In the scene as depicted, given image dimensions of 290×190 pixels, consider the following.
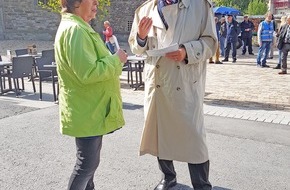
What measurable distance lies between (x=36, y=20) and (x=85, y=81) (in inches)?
863

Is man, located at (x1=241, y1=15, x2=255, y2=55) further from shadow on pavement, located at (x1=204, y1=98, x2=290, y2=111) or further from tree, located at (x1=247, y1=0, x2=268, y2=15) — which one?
tree, located at (x1=247, y1=0, x2=268, y2=15)

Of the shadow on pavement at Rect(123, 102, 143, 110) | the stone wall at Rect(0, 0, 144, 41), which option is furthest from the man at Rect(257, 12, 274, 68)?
the stone wall at Rect(0, 0, 144, 41)

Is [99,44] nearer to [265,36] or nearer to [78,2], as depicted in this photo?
[78,2]

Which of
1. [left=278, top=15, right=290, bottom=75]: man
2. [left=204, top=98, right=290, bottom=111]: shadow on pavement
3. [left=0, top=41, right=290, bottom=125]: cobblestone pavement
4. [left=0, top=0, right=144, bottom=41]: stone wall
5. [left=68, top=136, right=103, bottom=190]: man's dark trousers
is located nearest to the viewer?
[left=68, top=136, right=103, bottom=190]: man's dark trousers

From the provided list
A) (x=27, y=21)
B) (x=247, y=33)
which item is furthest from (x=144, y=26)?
(x=27, y=21)

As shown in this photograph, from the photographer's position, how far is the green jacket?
2232 mm

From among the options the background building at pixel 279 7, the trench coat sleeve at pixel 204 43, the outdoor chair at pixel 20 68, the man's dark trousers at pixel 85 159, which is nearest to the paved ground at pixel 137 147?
the outdoor chair at pixel 20 68

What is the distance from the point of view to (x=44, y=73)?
25.7 feet

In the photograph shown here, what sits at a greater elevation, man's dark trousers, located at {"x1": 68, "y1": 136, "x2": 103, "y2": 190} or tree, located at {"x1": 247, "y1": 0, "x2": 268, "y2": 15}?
tree, located at {"x1": 247, "y1": 0, "x2": 268, "y2": 15}

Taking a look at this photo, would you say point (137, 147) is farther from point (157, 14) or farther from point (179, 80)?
point (157, 14)

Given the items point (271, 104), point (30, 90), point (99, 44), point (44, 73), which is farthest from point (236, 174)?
point (30, 90)

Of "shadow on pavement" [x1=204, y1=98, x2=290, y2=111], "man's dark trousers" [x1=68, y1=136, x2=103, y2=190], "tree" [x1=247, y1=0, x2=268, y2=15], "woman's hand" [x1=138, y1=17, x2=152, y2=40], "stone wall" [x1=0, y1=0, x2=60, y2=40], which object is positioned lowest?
"shadow on pavement" [x1=204, y1=98, x2=290, y2=111]

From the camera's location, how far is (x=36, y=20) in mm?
22578

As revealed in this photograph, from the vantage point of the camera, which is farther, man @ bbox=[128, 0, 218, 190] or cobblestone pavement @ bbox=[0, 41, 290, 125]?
cobblestone pavement @ bbox=[0, 41, 290, 125]
